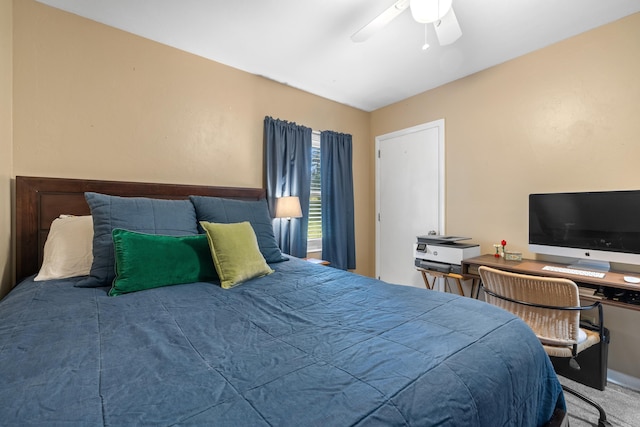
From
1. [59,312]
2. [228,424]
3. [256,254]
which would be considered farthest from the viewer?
[256,254]

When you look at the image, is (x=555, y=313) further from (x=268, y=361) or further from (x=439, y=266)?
(x=268, y=361)

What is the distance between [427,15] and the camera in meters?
1.58

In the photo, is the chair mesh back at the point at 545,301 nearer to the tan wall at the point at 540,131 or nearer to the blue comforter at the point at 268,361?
the blue comforter at the point at 268,361

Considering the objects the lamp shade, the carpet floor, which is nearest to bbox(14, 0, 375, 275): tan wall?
the lamp shade

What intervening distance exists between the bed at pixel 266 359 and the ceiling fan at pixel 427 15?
151 centimetres

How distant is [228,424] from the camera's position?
548 mm

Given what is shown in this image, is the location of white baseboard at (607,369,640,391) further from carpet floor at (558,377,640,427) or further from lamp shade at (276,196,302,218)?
lamp shade at (276,196,302,218)

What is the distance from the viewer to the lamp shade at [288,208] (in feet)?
9.25

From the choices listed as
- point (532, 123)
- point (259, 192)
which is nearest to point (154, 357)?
point (259, 192)

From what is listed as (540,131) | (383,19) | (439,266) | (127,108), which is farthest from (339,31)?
(439,266)

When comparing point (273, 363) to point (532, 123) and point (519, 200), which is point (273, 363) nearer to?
point (519, 200)

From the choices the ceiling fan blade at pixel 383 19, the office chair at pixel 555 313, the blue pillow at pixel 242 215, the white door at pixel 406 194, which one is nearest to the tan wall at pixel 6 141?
the blue pillow at pixel 242 215

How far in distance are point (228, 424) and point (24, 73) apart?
2.59 m

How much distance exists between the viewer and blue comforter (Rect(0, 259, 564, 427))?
599 millimetres
